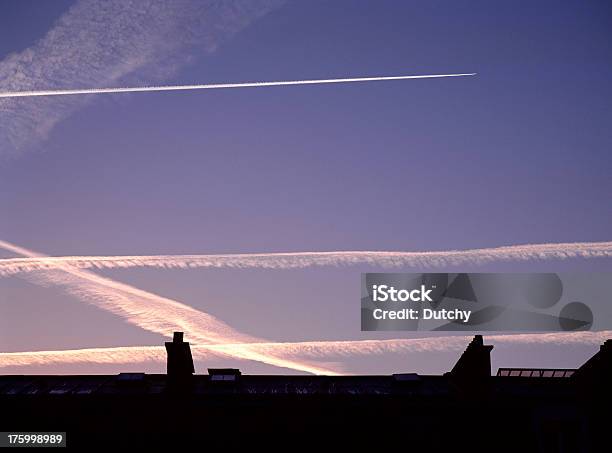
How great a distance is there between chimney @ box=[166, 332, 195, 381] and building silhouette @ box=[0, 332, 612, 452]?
37mm

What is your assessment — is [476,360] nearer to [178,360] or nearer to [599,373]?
[599,373]

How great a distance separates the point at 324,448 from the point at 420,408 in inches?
153

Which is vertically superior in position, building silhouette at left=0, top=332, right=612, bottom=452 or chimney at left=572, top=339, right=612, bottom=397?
chimney at left=572, top=339, right=612, bottom=397

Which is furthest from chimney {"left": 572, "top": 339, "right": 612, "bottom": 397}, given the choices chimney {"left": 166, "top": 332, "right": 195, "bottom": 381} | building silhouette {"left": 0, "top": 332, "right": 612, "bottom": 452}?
chimney {"left": 166, "top": 332, "right": 195, "bottom": 381}

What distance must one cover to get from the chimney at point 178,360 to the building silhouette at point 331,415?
4cm

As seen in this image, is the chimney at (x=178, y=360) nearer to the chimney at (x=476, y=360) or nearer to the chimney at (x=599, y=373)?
the chimney at (x=476, y=360)

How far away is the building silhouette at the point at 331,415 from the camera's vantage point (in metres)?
26.2

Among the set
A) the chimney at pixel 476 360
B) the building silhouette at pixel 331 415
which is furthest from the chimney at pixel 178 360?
the chimney at pixel 476 360

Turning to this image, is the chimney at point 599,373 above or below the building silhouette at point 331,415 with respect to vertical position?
above

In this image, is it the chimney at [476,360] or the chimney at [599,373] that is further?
the chimney at [476,360]

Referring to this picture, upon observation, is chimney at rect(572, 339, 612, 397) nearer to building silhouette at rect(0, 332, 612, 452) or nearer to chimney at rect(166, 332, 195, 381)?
building silhouette at rect(0, 332, 612, 452)

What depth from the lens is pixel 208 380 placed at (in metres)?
28.9

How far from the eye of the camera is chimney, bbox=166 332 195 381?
26.6 m

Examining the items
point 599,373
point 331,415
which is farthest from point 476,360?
point 331,415
